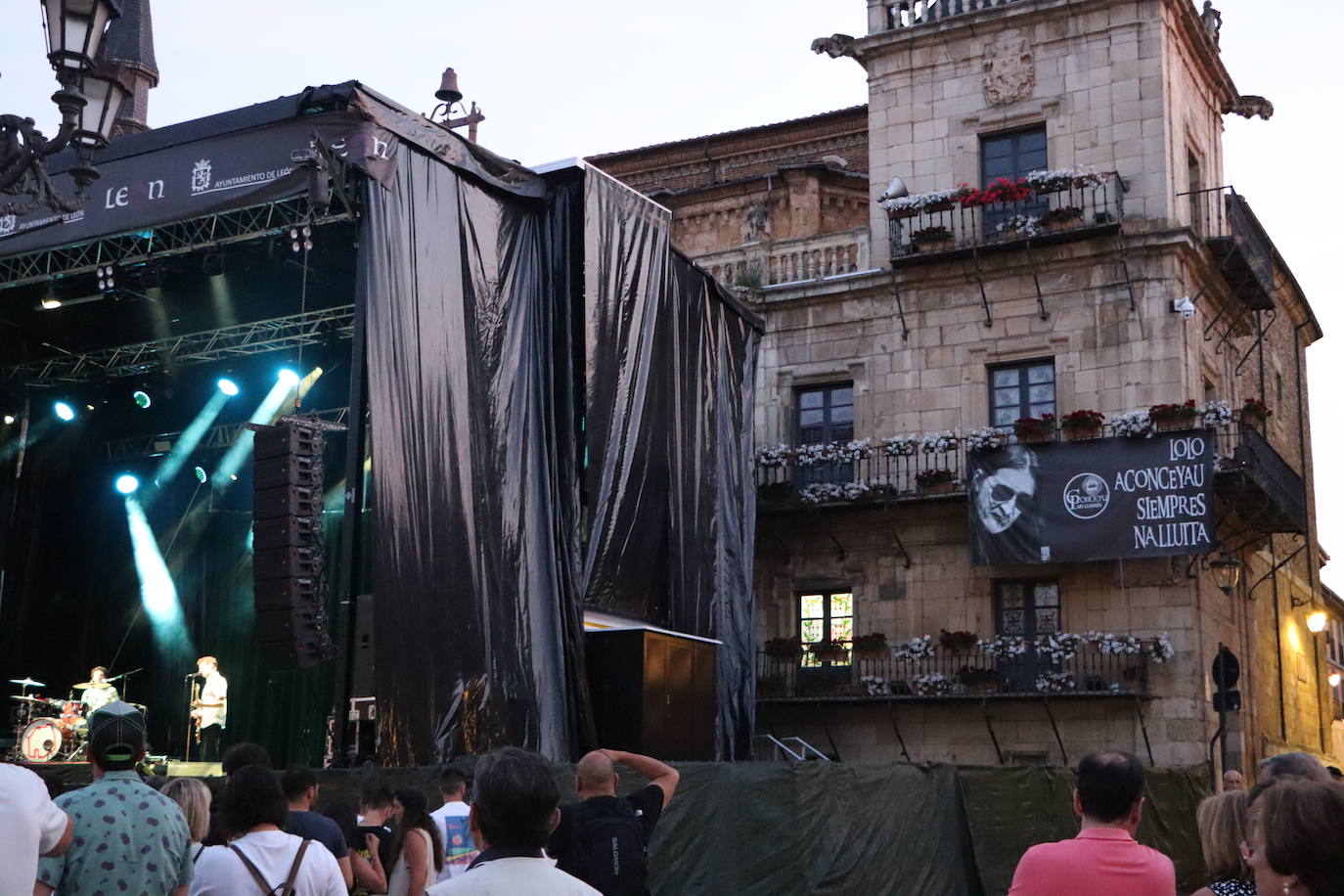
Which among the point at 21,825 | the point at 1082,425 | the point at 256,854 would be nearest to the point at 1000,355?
the point at 1082,425

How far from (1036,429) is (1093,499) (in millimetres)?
1454

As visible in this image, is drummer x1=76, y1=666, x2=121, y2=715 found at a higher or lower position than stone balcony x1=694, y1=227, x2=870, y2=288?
lower

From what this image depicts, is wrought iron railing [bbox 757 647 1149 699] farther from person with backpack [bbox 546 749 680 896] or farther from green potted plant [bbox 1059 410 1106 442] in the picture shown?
person with backpack [bbox 546 749 680 896]

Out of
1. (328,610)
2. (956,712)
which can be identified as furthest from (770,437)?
(328,610)

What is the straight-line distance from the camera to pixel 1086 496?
2239 cm

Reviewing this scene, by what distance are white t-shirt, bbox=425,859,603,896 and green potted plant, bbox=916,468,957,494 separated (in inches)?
788

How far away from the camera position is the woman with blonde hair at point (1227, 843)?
493 cm

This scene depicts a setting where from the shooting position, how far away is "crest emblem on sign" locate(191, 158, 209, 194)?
15.8 m

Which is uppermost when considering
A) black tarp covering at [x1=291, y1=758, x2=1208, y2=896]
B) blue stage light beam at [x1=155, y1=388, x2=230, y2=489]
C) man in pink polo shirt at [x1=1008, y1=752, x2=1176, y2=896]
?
blue stage light beam at [x1=155, y1=388, x2=230, y2=489]

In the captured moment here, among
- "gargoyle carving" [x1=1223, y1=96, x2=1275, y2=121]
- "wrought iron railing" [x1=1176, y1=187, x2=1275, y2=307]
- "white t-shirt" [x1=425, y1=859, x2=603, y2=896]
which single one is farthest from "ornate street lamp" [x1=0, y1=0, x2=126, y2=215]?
"gargoyle carving" [x1=1223, y1=96, x2=1275, y2=121]

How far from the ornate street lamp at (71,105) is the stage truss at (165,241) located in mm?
5868

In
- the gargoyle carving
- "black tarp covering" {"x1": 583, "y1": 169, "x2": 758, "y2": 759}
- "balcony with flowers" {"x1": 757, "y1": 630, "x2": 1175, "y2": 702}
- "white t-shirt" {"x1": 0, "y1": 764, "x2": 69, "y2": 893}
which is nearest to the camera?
"white t-shirt" {"x1": 0, "y1": 764, "x2": 69, "y2": 893}

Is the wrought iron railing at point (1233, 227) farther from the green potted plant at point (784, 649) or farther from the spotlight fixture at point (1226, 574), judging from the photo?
the green potted plant at point (784, 649)

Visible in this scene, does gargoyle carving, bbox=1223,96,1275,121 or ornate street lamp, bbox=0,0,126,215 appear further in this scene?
gargoyle carving, bbox=1223,96,1275,121
